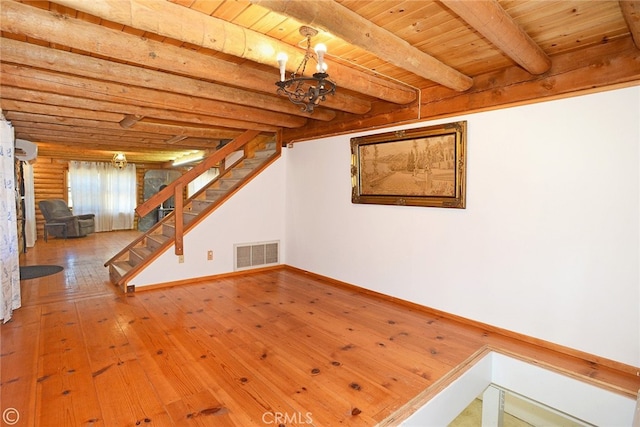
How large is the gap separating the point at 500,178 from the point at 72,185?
417 inches

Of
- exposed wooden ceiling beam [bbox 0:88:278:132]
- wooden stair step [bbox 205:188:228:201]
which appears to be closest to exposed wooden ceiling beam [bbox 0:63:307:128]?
exposed wooden ceiling beam [bbox 0:88:278:132]

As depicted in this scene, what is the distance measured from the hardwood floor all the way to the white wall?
243 millimetres

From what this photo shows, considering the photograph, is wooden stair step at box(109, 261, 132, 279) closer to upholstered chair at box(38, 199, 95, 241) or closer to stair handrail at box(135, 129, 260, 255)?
stair handrail at box(135, 129, 260, 255)

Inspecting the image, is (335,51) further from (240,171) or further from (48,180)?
(48,180)

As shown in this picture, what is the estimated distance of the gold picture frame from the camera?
315cm

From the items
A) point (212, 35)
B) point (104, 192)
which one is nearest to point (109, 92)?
point (212, 35)

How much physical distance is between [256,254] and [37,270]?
3343mm

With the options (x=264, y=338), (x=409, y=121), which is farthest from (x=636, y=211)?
(x=264, y=338)

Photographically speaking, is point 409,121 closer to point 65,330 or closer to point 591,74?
point 591,74

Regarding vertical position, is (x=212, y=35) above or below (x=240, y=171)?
above

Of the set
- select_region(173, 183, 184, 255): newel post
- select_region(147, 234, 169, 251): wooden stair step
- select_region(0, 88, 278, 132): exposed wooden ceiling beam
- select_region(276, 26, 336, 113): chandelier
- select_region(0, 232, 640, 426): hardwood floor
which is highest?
select_region(0, 88, 278, 132): exposed wooden ceiling beam

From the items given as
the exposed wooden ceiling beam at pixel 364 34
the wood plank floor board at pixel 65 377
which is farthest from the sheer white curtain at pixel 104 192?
the exposed wooden ceiling beam at pixel 364 34

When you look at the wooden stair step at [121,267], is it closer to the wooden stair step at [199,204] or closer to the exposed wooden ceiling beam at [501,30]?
the wooden stair step at [199,204]

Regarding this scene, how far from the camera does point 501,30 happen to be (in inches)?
75.8
